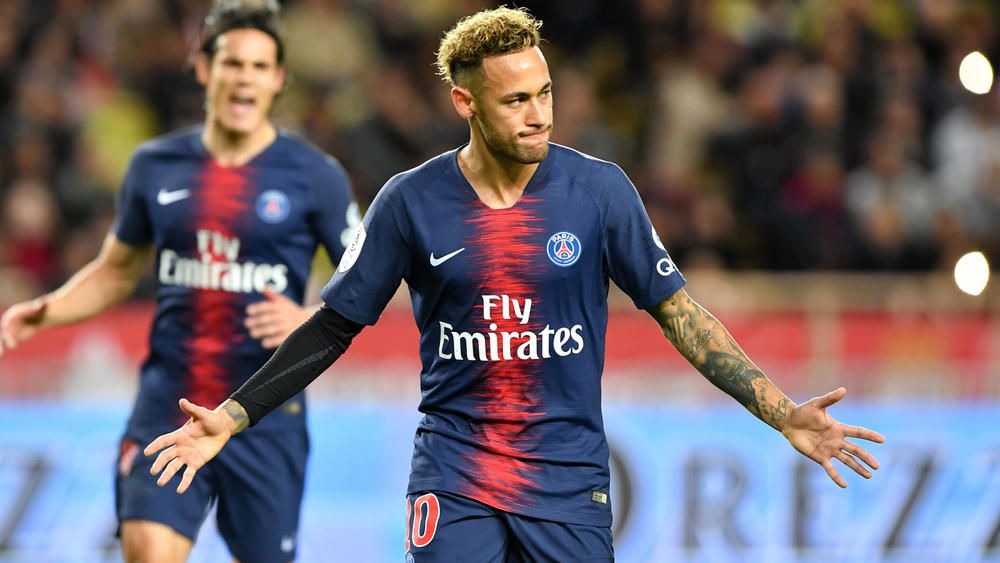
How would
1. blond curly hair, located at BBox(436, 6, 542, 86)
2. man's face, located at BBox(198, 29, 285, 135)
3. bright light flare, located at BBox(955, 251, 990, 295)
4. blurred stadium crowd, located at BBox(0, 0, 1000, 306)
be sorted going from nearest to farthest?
Answer: blond curly hair, located at BBox(436, 6, 542, 86) → man's face, located at BBox(198, 29, 285, 135) → bright light flare, located at BBox(955, 251, 990, 295) → blurred stadium crowd, located at BBox(0, 0, 1000, 306)

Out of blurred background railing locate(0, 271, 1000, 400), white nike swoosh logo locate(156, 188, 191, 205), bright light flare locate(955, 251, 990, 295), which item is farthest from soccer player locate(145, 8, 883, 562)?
bright light flare locate(955, 251, 990, 295)

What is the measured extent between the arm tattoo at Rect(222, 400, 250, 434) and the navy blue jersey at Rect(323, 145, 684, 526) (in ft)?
1.49

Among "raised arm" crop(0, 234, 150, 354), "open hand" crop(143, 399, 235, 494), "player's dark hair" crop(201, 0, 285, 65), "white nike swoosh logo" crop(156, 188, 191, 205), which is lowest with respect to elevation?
"open hand" crop(143, 399, 235, 494)

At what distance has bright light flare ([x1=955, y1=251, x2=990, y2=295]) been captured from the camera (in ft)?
35.0

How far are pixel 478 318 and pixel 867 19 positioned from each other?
8.70m

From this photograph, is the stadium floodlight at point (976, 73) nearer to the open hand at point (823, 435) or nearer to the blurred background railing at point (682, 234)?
the blurred background railing at point (682, 234)

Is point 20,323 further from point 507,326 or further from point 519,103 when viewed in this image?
point 519,103

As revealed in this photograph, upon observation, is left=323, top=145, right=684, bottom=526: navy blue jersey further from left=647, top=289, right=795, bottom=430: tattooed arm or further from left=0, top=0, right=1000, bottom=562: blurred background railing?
left=0, top=0, right=1000, bottom=562: blurred background railing

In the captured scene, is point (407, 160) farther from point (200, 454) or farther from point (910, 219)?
point (200, 454)

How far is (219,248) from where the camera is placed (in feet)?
21.5

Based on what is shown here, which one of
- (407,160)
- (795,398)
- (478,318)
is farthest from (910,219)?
(478,318)

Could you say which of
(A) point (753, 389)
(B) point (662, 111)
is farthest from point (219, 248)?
(B) point (662, 111)

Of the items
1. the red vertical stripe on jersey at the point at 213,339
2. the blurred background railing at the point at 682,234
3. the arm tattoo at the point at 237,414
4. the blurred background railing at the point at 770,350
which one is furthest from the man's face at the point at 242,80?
the blurred background railing at the point at 770,350

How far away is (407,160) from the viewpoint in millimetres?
12336
